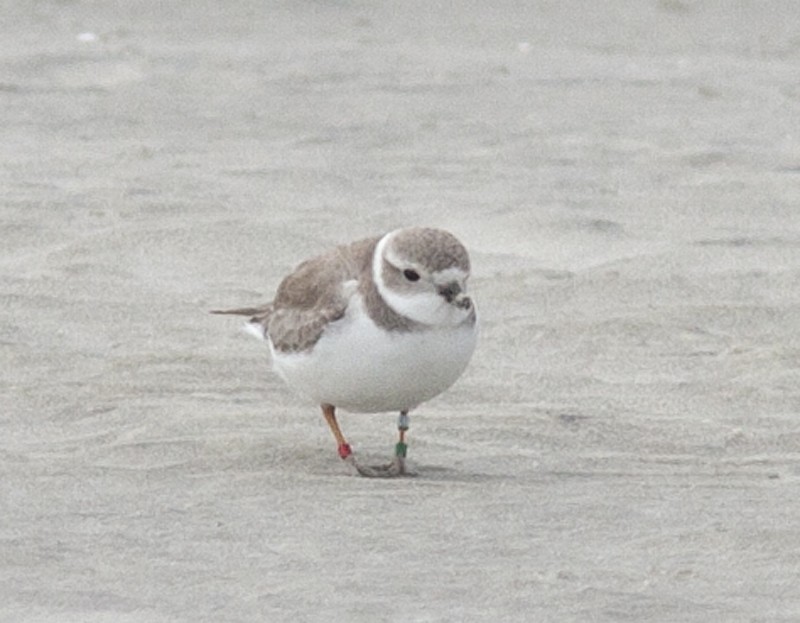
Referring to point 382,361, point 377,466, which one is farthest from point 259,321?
point 382,361

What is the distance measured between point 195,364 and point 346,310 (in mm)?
1367

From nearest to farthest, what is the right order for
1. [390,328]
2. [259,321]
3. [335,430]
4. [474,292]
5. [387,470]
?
[390,328], [387,470], [335,430], [259,321], [474,292]

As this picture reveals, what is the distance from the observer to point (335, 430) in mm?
6578

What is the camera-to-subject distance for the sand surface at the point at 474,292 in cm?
541

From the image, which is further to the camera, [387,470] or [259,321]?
[259,321]

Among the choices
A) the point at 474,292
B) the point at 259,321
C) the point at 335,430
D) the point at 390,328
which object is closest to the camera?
the point at 390,328

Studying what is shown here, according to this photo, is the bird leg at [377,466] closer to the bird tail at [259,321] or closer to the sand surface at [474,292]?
the sand surface at [474,292]

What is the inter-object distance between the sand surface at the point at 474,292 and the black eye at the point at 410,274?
574 millimetres

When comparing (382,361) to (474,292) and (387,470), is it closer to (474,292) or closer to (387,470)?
(387,470)

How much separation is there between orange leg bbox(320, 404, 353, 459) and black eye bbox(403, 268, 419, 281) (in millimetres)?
581

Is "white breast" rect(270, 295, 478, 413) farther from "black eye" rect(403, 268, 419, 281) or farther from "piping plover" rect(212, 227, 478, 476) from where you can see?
"black eye" rect(403, 268, 419, 281)

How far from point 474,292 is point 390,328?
227 centimetres

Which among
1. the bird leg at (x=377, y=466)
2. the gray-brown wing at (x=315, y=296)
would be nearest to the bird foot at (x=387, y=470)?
the bird leg at (x=377, y=466)

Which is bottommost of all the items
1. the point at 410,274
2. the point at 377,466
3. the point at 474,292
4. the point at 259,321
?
the point at 474,292
